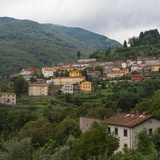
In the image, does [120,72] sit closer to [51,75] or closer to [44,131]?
[51,75]

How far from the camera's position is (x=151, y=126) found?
1047 inches

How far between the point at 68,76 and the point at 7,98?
27.8 metres

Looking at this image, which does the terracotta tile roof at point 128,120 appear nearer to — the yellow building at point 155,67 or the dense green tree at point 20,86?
the dense green tree at point 20,86

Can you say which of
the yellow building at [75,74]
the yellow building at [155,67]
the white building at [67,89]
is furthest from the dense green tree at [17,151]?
the yellow building at [155,67]

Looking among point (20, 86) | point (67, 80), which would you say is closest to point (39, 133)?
point (20, 86)

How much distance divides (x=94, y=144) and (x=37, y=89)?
68791mm

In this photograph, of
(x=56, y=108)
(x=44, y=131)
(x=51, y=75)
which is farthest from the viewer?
(x=51, y=75)

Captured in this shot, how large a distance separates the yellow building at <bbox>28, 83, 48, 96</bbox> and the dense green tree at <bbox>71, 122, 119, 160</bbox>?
67.7 m

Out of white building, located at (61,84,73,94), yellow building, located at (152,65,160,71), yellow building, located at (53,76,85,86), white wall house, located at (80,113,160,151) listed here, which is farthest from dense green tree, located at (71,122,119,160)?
yellow building, located at (152,65,160,71)

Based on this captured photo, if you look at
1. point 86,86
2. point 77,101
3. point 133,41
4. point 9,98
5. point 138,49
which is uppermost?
point 133,41

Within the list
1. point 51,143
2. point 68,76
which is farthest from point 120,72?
point 51,143

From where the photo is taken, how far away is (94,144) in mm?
19125

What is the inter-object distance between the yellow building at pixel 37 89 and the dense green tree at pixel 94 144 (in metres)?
67.7

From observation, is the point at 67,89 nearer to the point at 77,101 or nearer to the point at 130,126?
the point at 77,101
